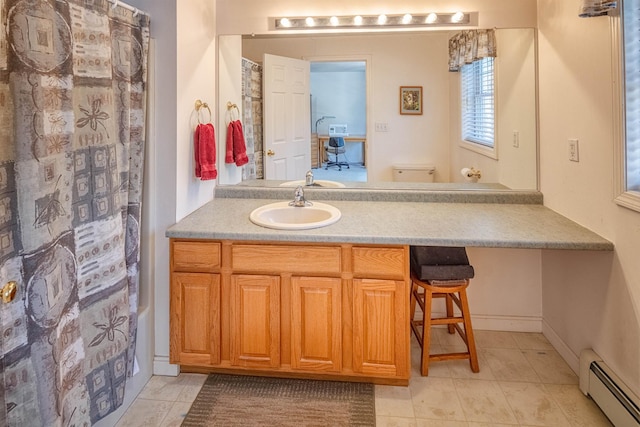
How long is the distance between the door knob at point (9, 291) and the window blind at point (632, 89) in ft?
6.94

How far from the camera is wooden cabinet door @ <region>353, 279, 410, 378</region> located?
6.46 ft

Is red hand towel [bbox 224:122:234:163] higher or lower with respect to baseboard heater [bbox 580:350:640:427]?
higher

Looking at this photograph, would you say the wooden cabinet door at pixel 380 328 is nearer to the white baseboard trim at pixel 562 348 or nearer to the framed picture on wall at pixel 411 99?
the white baseboard trim at pixel 562 348

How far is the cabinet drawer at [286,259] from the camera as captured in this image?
1.98 m

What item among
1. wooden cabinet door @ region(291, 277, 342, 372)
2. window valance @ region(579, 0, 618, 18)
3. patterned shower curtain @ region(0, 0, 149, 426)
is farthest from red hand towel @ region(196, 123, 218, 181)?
window valance @ region(579, 0, 618, 18)

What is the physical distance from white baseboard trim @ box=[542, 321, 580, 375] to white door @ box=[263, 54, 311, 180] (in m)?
1.74

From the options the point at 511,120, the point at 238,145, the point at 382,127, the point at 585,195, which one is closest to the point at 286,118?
the point at 238,145

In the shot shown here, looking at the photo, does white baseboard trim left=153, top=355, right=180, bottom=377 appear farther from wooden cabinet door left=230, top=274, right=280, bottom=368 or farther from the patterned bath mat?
wooden cabinet door left=230, top=274, right=280, bottom=368

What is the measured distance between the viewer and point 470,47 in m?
2.57

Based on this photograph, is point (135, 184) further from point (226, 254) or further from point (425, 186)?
point (425, 186)

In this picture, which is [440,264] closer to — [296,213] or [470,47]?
[296,213]

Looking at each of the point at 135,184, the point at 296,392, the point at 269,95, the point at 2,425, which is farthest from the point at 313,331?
the point at 269,95

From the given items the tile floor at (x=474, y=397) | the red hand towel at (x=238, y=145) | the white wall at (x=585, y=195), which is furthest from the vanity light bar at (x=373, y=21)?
the tile floor at (x=474, y=397)

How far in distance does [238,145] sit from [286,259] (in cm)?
102
